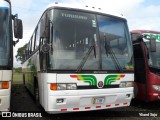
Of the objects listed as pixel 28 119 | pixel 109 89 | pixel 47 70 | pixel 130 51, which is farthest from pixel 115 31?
pixel 28 119

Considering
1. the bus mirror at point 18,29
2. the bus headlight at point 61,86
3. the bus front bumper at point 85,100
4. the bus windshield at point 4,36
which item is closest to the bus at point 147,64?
the bus front bumper at point 85,100

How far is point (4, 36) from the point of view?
6465 millimetres

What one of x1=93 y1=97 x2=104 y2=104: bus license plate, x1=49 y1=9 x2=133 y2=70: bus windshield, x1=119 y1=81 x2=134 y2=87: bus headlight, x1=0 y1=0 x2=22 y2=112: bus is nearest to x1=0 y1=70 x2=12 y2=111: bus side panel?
x1=0 y1=0 x2=22 y2=112: bus

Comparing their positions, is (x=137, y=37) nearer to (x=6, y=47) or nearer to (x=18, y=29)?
(x=18, y=29)

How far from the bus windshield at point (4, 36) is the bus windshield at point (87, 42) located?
3.56 feet

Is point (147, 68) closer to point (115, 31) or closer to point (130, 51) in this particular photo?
point (130, 51)

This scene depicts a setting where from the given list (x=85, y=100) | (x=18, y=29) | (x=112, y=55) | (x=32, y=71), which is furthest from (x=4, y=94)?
(x=32, y=71)

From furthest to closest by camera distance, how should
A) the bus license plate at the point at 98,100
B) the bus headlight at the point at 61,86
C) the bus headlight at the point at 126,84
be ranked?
the bus headlight at the point at 126,84 < the bus license plate at the point at 98,100 < the bus headlight at the point at 61,86

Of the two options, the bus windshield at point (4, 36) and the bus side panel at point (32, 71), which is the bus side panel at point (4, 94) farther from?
the bus side panel at point (32, 71)

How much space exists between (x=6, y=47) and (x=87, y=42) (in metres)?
2.07

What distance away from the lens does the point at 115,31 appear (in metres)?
7.50

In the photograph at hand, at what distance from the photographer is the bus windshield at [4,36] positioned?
20.7 ft

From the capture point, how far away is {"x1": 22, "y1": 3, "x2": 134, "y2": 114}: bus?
6.38 m

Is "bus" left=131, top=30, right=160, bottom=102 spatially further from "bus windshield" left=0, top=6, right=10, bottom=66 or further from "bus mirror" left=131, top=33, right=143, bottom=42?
"bus windshield" left=0, top=6, right=10, bottom=66
